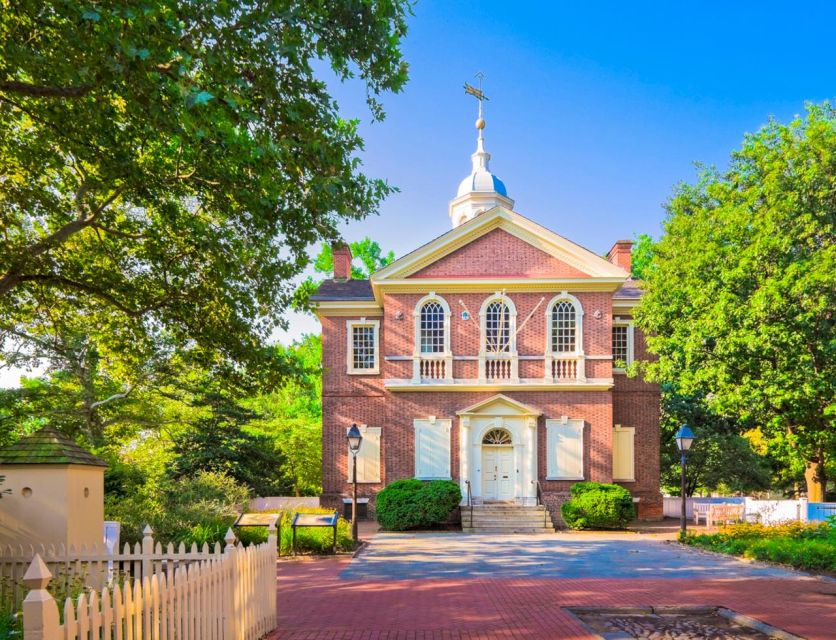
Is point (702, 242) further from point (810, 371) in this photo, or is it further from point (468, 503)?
point (468, 503)

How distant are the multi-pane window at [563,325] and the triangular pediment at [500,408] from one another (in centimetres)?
239

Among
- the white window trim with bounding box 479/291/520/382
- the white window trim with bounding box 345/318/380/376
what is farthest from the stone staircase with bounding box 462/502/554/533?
the white window trim with bounding box 345/318/380/376

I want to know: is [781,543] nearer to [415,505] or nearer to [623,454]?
[415,505]

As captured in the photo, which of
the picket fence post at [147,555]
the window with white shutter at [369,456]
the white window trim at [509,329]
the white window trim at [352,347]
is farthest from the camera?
the white window trim at [352,347]

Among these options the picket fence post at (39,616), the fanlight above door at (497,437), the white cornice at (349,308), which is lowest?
the fanlight above door at (497,437)

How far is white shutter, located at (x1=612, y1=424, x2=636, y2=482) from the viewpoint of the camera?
25.8 meters

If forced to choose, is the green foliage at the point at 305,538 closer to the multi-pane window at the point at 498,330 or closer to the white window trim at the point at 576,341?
the multi-pane window at the point at 498,330

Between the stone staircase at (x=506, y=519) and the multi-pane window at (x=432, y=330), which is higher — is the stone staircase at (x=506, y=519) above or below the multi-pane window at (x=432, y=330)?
below

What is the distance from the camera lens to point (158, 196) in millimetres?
10898

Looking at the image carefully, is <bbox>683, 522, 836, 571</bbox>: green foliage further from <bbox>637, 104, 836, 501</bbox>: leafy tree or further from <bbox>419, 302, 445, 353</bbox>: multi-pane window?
<bbox>419, 302, 445, 353</bbox>: multi-pane window

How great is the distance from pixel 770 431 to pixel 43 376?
2588cm

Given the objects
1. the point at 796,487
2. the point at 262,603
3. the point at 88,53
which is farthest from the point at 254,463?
the point at 796,487

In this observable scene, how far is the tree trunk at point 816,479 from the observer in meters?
24.5

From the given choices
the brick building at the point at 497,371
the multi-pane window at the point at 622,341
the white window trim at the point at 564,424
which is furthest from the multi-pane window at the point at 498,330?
the multi-pane window at the point at 622,341
